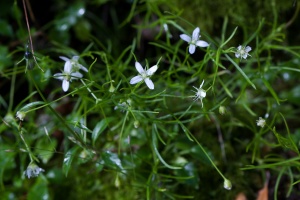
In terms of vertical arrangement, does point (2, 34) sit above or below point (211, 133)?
above

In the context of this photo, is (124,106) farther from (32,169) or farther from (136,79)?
(32,169)

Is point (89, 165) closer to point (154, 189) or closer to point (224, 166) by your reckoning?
point (154, 189)

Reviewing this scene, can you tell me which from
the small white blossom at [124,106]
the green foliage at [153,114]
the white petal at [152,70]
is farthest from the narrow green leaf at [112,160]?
the white petal at [152,70]

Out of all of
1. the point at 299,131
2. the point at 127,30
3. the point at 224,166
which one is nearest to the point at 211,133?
the point at 224,166

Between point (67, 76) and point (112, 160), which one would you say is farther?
point (112, 160)

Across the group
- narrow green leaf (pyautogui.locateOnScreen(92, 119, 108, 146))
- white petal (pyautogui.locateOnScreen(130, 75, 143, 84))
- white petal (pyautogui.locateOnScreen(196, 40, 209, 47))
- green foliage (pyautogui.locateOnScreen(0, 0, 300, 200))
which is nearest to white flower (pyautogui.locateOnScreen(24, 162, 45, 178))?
green foliage (pyautogui.locateOnScreen(0, 0, 300, 200))

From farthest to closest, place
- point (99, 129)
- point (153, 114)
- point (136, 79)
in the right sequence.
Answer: point (153, 114) < point (99, 129) < point (136, 79)

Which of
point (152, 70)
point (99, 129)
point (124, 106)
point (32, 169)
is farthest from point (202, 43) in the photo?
point (32, 169)

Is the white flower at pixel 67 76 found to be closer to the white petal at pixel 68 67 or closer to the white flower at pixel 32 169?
the white petal at pixel 68 67
